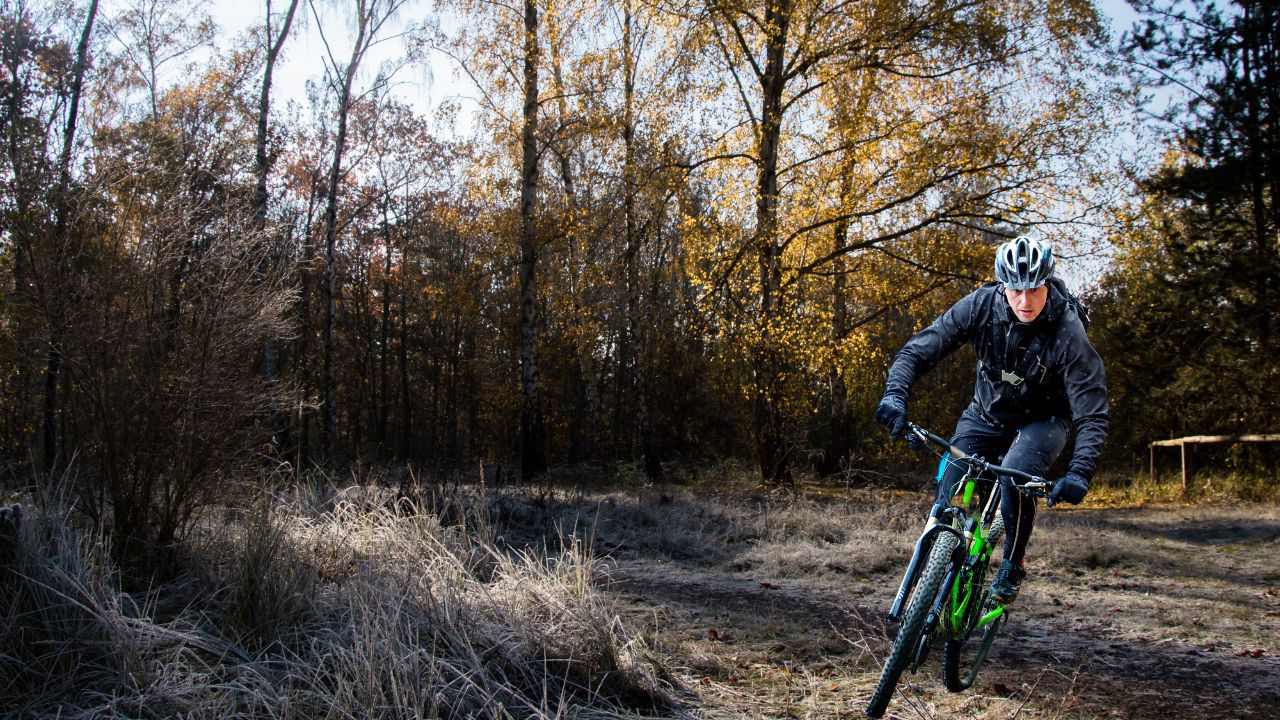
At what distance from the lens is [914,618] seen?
330 cm

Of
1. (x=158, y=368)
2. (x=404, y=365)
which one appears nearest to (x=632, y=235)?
(x=158, y=368)

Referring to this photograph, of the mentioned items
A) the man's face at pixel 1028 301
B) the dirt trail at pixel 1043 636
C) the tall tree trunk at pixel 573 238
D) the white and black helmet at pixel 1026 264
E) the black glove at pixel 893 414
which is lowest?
the dirt trail at pixel 1043 636

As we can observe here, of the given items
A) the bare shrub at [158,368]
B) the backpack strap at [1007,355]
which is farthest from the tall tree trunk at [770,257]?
the backpack strap at [1007,355]

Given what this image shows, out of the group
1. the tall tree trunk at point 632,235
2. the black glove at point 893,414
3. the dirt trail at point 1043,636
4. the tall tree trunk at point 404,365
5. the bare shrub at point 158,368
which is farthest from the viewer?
the tall tree trunk at point 404,365

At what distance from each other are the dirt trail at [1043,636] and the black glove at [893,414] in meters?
1.16

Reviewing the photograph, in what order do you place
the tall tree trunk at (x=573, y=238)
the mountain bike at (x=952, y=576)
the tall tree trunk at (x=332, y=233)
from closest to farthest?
the mountain bike at (x=952, y=576) < the tall tree trunk at (x=573, y=238) < the tall tree trunk at (x=332, y=233)

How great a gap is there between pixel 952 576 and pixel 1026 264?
1255 millimetres

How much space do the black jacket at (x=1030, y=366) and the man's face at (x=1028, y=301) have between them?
6 centimetres

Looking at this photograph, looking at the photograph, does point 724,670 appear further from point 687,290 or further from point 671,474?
point 687,290

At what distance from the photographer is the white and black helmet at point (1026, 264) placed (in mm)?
3520

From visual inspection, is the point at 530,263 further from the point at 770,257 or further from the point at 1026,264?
the point at 1026,264

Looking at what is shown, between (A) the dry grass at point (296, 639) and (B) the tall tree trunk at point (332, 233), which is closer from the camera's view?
(A) the dry grass at point (296, 639)

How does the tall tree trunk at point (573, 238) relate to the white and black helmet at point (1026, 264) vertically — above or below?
above

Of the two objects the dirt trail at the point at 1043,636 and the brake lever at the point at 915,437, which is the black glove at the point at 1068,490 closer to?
the brake lever at the point at 915,437
